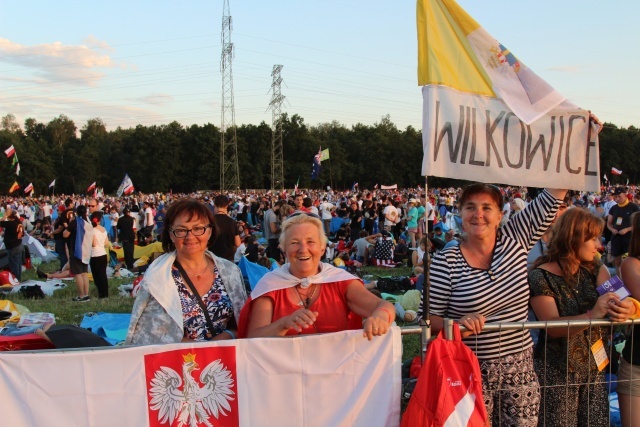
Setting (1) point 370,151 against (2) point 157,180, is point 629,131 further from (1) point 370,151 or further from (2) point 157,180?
(2) point 157,180

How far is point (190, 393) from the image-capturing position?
3.07 meters

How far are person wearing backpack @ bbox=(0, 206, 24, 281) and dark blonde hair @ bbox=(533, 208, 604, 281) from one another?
41.9 feet

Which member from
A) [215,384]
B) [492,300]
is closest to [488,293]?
[492,300]

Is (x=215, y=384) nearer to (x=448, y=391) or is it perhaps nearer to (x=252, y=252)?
(x=448, y=391)

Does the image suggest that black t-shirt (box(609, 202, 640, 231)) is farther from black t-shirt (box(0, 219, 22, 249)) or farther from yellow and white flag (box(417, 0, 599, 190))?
black t-shirt (box(0, 219, 22, 249))

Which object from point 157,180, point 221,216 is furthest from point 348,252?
point 157,180

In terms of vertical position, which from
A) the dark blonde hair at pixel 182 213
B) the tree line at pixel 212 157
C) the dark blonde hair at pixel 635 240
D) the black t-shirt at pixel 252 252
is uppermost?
the tree line at pixel 212 157

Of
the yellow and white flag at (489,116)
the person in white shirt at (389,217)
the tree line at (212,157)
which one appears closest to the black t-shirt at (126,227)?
the person in white shirt at (389,217)

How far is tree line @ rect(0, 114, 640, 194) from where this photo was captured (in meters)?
89.4

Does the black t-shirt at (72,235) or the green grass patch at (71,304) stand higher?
the black t-shirt at (72,235)

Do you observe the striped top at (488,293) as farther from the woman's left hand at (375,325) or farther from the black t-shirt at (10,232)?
the black t-shirt at (10,232)

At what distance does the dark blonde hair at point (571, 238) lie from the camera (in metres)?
3.67

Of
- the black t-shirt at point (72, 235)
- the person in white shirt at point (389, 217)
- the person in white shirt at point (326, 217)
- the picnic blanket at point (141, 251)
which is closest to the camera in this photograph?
the black t-shirt at point (72, 235)

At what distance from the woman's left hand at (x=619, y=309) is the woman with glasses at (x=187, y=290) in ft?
7.30
